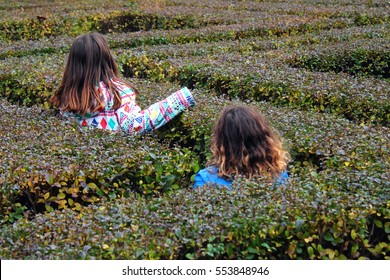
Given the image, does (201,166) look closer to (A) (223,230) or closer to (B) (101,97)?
(B) (101,97)

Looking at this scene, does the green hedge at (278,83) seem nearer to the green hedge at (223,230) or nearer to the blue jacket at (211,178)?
the blue jacket at (211,178)

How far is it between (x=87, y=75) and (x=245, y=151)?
201 centimetres

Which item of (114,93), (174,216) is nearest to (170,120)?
(114,93)

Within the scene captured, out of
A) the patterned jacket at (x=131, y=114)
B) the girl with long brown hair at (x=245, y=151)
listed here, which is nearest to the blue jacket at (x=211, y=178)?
the girl with long brown hair at (x=245, y=151)

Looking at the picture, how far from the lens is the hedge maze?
3498 mm

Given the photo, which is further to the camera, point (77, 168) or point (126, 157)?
point (126, 157)

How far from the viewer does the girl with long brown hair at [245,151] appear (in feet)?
14.3

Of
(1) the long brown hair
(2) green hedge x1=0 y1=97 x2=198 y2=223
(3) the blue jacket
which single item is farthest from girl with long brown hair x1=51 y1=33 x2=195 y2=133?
(3) the blue jacket

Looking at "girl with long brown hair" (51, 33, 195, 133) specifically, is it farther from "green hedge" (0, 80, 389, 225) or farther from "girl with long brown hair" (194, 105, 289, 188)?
Answer: "girl with long brown hair" (194, 105, 289, 188)

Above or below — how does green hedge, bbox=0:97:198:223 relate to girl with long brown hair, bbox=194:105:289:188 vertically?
below

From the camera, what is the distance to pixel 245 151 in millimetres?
4348

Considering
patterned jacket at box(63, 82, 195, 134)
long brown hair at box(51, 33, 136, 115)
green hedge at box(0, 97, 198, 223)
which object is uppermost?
Answer: long brown hair at box(51, 33, 136, 115)

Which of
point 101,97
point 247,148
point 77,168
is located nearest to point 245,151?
point 247,148

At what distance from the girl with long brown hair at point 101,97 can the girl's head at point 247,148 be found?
1.44 m
